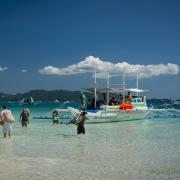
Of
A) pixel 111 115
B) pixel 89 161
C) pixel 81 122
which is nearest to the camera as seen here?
pixel 89 161

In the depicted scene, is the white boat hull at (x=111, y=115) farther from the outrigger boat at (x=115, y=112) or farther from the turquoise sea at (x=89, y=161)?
the turquoise sea at (x=89, y=161)

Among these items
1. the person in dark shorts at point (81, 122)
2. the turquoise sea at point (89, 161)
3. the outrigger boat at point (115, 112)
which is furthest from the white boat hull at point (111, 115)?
the turquoise sea at point (89, 161)

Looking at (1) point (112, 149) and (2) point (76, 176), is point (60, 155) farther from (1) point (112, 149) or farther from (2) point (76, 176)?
(2) point (76, 176)

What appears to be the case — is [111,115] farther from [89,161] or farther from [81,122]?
[89,161]

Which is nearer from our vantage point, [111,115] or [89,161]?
[89,161]

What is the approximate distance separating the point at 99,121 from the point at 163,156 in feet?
70.5

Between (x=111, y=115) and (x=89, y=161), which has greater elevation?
(x=111, y=115)

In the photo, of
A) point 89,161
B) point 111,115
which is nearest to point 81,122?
point 89,161

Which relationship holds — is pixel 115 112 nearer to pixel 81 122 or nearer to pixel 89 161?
pixel 81 122

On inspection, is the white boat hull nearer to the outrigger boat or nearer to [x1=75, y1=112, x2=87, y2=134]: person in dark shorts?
the outrigger boat

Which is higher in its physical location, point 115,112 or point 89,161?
point 115,112

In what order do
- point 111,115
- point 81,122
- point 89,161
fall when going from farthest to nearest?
point 111,115
point 81,122
point 89,161

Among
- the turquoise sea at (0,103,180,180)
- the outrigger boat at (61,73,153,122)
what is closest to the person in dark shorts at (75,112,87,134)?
the turquoise sea at (0,103,180,180)

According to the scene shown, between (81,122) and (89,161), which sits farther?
(81,122)
